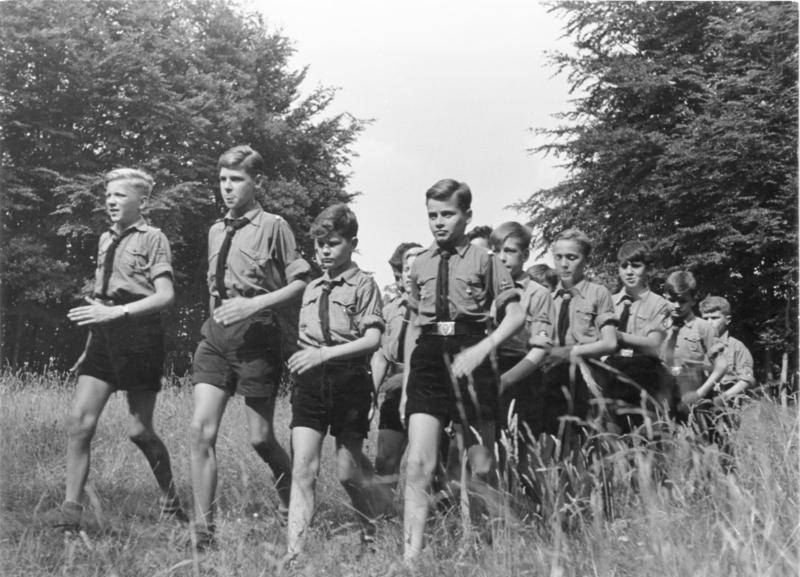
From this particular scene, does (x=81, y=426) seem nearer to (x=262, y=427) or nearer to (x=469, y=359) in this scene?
(x=262, y=427)

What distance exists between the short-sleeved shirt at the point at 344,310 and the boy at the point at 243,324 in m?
0.15

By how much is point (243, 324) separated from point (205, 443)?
620 millimetres

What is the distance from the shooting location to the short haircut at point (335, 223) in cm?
509

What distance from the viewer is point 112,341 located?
16.8 feet

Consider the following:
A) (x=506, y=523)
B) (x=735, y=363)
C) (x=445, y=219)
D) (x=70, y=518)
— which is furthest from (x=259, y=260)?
(x=735, y=363)

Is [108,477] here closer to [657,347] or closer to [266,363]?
[266,363]

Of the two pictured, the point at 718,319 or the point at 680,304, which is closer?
the point at 680,304

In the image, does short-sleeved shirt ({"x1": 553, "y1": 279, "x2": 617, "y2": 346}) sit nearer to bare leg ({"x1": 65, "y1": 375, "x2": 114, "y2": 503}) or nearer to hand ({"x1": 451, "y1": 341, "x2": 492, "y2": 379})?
hand ({"x1": 451, "y1": 341, "x2": 492, "y2": 379})

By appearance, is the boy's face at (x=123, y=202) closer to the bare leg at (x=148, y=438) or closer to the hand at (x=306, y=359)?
the bare leg at (x=148, y=438)

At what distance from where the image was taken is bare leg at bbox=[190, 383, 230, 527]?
15.8 feet

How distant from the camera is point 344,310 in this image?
507 centimetres

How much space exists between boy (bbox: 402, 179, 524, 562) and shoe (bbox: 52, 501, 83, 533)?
1.77 m

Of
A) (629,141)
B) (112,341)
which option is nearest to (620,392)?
(112,341)

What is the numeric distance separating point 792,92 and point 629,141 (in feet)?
14.5
